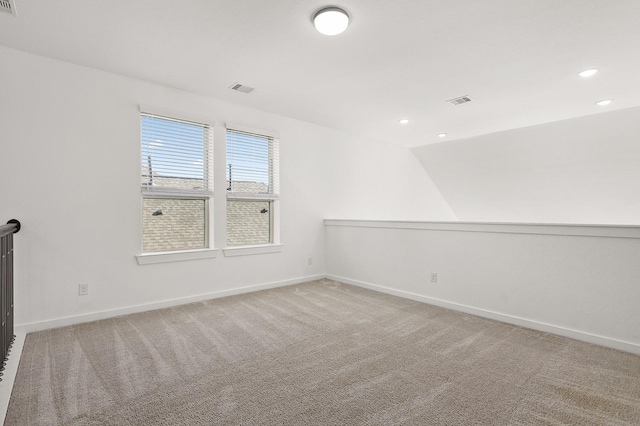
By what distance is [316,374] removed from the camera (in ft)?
6.72

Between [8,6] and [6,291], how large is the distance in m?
1.97

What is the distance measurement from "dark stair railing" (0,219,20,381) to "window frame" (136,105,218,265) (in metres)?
1.00

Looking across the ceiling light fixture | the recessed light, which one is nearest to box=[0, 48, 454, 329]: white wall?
the ceiling light fixture

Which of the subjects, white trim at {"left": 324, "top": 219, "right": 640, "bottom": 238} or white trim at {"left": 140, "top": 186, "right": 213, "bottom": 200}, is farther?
white trim at {"left": 140, "top": 186, "right": 213, "bottom": 200}

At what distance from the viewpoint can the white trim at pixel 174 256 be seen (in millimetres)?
3326

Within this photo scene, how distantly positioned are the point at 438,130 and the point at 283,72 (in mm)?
3066

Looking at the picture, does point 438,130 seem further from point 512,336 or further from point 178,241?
point 178,241

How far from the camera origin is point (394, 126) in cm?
502

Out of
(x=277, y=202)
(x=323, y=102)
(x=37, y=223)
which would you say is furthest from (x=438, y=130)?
(x=37, y=223)

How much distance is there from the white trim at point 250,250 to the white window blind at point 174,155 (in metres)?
0.78

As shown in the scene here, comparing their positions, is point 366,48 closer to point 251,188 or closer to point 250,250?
point 251,188

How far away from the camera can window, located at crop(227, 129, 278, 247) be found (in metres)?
4.05

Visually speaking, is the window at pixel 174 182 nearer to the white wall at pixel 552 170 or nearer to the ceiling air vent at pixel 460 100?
the ceiling air vent at pixel 460 100

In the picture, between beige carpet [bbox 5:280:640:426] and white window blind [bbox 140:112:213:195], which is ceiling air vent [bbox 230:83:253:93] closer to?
white window blind [bbox 140:112:213:195]
